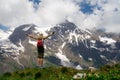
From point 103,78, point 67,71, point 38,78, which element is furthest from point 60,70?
point 103,78

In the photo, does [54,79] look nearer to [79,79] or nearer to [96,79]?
[79,79]

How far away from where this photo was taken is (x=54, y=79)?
70.0 feet

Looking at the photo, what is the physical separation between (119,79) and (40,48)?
59.8 feet

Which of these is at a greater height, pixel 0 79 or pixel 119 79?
pixel 0 79

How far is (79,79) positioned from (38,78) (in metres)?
4.67

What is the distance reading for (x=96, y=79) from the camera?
16656 mm

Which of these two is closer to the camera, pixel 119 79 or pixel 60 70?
pixel 119 79

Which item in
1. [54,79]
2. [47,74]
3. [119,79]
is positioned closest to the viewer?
[119,79]

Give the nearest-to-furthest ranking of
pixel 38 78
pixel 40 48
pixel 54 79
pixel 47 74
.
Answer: pixel 54 79
pixel 38 78
pixel 47 74
pixel 40 48

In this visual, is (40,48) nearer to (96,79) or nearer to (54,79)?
(54,79)

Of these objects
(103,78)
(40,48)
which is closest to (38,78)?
(103,78)

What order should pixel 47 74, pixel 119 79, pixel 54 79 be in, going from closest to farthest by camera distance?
pixel 119 79 → pixel 54 79 → pixel 47 74

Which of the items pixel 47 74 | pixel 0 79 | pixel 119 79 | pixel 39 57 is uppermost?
pixel 39 57

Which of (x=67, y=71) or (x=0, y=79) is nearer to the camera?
(x=0, y=79)
